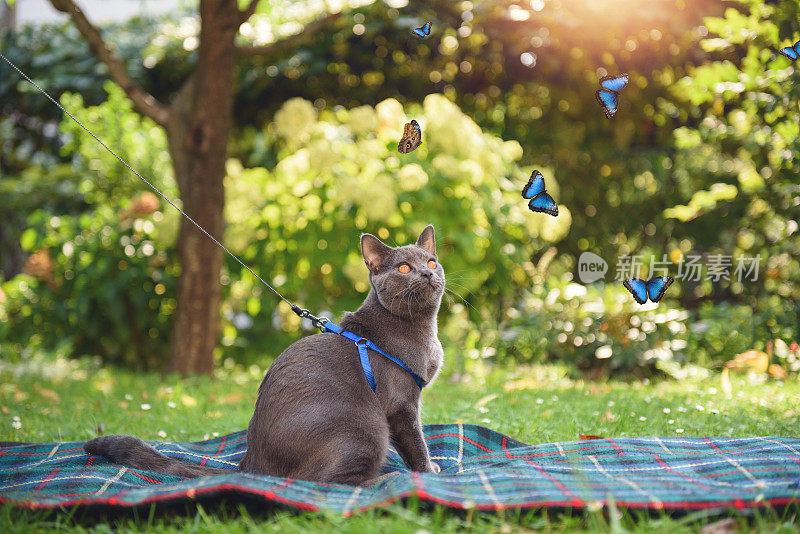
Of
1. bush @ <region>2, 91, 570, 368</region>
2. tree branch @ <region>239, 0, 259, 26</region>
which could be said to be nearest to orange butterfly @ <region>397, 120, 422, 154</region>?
bush @ <region>2, 91, 570, 368</region>

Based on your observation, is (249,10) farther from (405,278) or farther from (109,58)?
(405,278)

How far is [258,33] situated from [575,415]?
242 inches

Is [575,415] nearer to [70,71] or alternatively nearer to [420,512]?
[420,512]

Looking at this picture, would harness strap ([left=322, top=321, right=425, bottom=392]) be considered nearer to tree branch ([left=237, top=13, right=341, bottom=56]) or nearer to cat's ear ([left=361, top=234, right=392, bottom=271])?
cat's ear ([left=361, top=234, right=392, bottom=271])

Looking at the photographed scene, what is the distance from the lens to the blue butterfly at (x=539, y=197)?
2.77m

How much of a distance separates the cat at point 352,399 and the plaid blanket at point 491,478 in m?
0.09

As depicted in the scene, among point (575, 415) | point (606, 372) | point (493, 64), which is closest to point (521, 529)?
point (575, 415)

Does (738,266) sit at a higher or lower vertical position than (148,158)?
lower

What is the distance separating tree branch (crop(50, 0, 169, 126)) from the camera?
162 inches

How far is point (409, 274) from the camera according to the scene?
2324 millimetres

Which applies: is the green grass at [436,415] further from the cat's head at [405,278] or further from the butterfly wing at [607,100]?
the butterfly wing at [607,100]

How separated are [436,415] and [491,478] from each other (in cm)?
144

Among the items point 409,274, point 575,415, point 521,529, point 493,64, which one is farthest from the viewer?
point 493,64

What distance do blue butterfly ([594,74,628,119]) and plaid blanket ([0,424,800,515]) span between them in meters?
1.28
